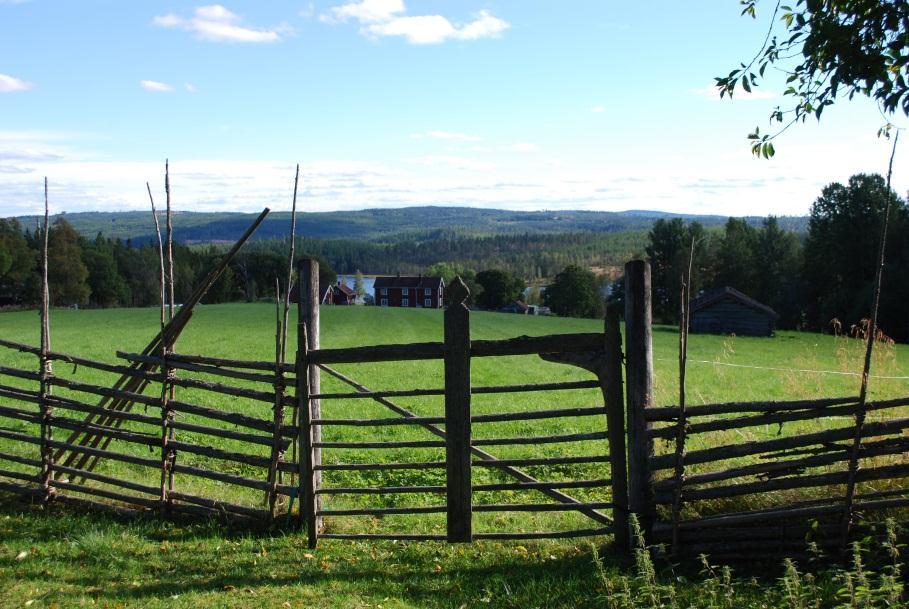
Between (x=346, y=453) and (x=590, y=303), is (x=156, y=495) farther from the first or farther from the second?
(x=590, y=303)

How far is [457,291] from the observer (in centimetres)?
610

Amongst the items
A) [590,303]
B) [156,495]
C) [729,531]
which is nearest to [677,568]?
[729,531]

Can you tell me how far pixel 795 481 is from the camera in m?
5.81

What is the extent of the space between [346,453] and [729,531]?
6.62 metres

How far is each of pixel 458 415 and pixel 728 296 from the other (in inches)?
1819

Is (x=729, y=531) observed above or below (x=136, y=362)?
below

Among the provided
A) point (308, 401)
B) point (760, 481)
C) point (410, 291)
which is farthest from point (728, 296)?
point (308, 401)

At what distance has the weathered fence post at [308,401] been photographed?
21.6 feet

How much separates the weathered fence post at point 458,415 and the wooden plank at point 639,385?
4.39 feet

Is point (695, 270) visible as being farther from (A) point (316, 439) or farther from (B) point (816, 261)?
(A) point (316, 439)

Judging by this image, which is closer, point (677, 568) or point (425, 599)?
point (425, 599)

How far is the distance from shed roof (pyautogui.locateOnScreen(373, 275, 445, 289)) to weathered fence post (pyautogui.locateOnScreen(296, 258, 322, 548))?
7418 centimetres

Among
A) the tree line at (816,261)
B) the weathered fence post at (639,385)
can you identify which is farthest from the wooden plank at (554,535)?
the tree line at (816,261)

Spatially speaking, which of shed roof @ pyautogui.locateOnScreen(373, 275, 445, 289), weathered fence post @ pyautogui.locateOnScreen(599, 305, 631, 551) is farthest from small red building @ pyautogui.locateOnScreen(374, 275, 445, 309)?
weathered fence post @ pyautogui.locateOnScreen(599, 305, 631, 551)
